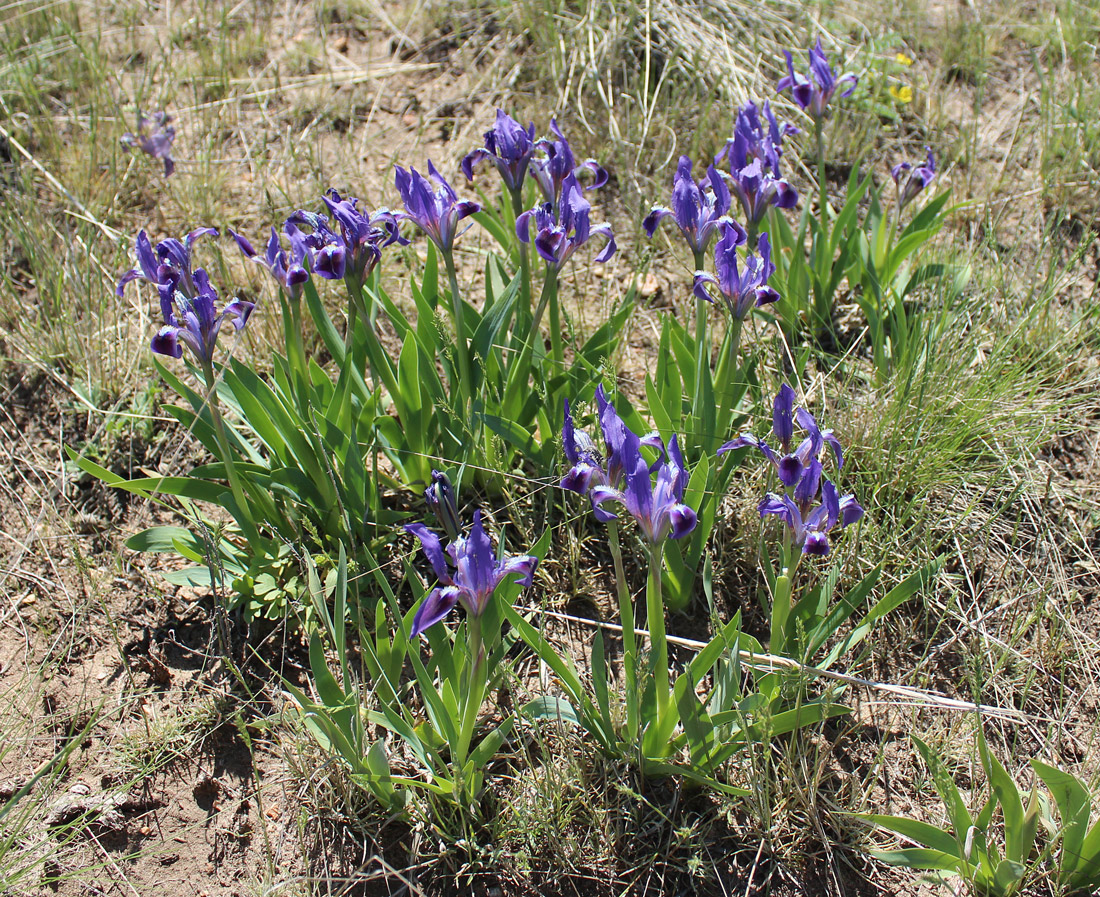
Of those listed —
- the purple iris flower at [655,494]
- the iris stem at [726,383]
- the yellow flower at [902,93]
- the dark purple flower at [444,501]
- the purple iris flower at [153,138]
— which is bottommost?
the iris stem at [726,383]

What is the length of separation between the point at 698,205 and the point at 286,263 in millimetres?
1192

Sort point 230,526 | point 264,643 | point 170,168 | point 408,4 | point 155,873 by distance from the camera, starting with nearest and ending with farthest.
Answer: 1. point 155,873
2. point 264,643
3. point 230,526
4. point 170,168
5. point 408,4

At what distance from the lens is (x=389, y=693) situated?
6.82 feet

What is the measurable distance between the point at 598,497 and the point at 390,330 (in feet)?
6.28

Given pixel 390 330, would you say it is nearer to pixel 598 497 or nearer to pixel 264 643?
pixel 264 643

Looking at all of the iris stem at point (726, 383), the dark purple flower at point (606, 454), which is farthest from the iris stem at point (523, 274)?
the dark purple flower at point (606, 454)

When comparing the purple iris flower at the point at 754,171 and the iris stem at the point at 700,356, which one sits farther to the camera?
the purple iris flower at the point at 754,171

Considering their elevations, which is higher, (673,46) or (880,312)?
(673,46)

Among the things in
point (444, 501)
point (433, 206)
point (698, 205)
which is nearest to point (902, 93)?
point (698, 205)

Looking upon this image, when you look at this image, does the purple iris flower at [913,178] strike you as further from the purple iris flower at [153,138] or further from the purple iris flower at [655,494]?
the purple iris flower at [153,138]

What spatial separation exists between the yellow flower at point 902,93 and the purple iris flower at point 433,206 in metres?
2.80

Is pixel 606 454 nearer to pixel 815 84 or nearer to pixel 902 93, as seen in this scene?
pixel 815 84

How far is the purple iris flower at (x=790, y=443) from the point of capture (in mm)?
1865

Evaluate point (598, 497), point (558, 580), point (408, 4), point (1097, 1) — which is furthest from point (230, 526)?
point (1097, 1)
